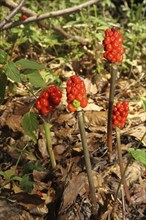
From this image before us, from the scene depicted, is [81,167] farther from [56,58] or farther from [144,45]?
[144,45]

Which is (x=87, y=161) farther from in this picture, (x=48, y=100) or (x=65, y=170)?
(x=65, y=170)

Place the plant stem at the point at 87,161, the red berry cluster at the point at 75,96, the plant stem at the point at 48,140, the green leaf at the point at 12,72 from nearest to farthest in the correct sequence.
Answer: the red berry cluster at the point at 75,96
the plant stem at the point at 87,161
the green leaf at the point at 12,72
the plant stem at the point at 48,140

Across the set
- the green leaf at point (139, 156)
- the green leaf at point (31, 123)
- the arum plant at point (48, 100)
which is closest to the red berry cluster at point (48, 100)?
the arum plant at point (48, 100)

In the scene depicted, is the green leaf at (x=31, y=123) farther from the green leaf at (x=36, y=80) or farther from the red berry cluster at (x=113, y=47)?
the red berry cluster at (x=113, y=47)

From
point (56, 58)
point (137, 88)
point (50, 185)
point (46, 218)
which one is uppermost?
point (56, 58)

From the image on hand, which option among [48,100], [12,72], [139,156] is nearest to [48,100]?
[48,100]

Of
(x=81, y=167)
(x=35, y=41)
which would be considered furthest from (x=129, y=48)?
(x=81, y=167)
